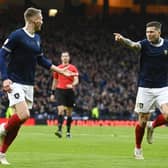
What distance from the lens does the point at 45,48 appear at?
141ft

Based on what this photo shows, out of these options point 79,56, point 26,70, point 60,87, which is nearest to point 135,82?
point 79,56

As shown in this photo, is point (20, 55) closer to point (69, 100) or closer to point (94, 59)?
point (69, 100)

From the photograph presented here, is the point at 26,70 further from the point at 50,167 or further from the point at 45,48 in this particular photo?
the point at 45,48

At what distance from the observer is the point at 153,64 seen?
13.6 m

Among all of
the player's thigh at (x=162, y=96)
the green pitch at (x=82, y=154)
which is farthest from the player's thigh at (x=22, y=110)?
the player's thigh at (x=162, y=96)

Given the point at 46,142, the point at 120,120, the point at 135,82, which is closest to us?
the point at 46,142

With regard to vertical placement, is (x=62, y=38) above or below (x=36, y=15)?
below

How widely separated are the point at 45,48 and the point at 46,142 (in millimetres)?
24608

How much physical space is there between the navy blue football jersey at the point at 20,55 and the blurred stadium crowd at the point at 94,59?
23539 mm

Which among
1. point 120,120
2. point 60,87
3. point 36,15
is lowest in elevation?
point 120,120


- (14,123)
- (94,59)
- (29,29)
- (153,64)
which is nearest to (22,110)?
(14,123)

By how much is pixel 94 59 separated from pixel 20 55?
104 feet

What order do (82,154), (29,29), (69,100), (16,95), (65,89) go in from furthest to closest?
1. (65,89)
2. (69,100)
3. (82,154)
4. (29,29)
5. (16,95)

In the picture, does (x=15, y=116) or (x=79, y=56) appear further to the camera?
(x=79, y=56)
